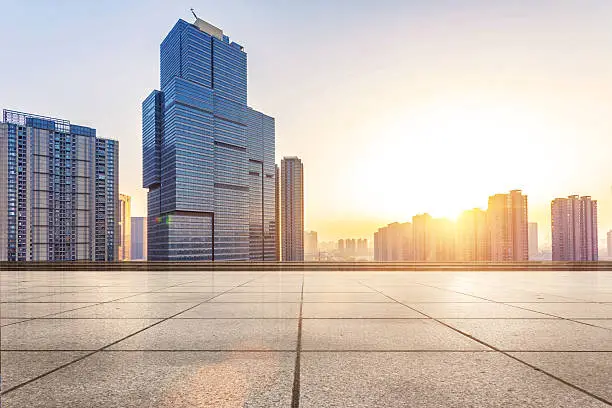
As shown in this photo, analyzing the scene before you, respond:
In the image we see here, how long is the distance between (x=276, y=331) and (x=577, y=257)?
780 feet

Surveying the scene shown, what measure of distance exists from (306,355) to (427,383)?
1.33m

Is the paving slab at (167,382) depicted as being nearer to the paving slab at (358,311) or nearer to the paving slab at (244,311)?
the paving slab at (244,311)

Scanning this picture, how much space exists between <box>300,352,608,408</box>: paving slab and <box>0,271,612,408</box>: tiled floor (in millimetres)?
15

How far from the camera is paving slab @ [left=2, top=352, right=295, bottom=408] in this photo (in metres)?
2.81

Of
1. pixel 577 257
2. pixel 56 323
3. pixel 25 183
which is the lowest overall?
pixel 577 257

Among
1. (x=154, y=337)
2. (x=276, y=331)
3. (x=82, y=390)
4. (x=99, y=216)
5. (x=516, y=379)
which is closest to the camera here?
(x=82, y=390)

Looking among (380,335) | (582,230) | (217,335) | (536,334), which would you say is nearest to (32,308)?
(217,335)

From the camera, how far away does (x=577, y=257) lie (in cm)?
19462

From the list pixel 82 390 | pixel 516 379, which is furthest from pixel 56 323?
pixel 516 379

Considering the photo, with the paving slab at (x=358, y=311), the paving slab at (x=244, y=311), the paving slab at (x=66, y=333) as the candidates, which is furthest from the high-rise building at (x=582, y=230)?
the paving slab at (x=66, y=333)

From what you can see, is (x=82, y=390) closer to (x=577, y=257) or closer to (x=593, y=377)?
(x=593, y=377)

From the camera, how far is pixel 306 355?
13.2ft

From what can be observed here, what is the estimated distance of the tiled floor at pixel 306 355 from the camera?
2914 mm

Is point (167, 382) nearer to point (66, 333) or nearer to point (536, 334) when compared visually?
point (66, 333)
